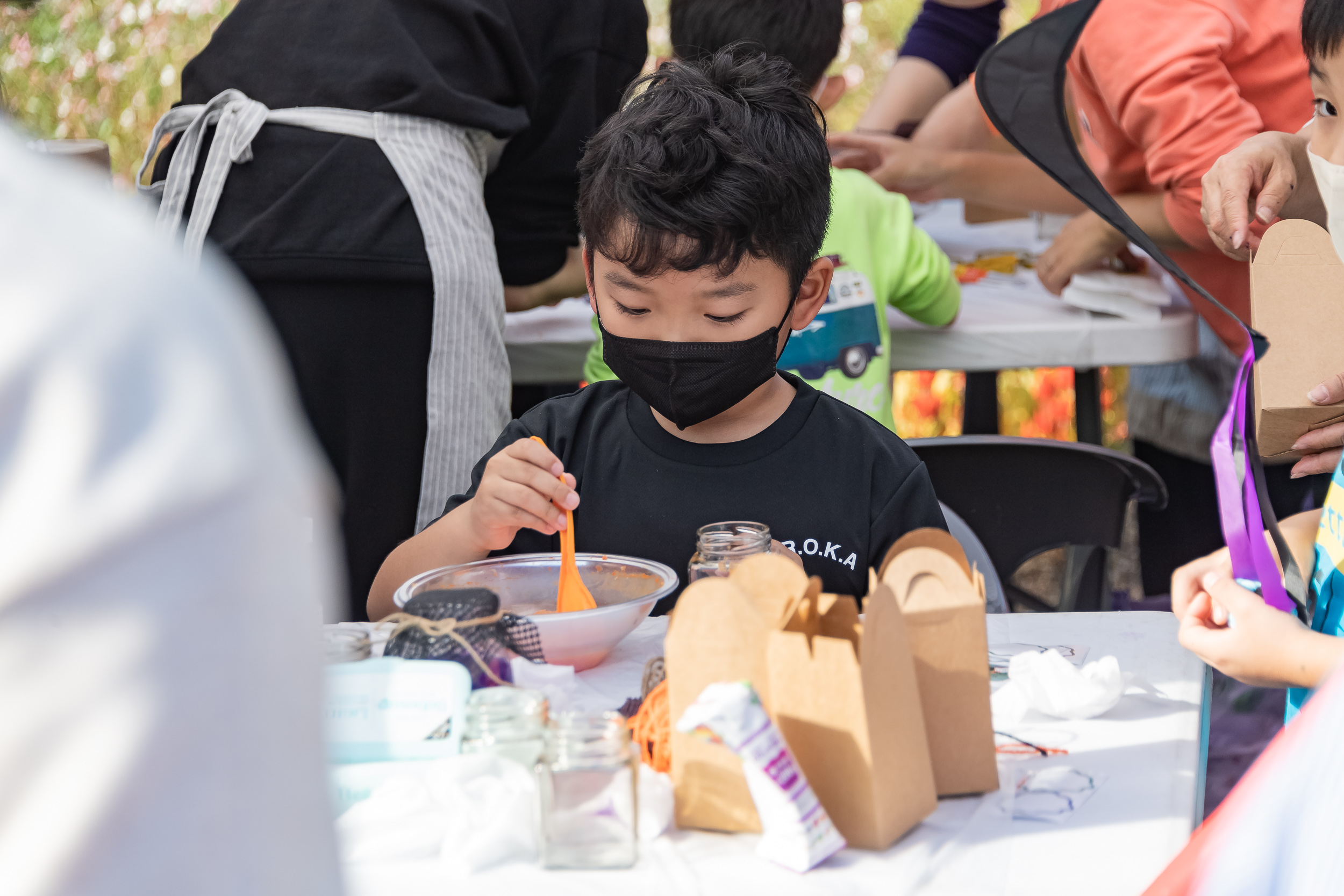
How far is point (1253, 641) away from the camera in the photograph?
3.24 feet

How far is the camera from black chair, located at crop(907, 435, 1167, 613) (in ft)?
5.96

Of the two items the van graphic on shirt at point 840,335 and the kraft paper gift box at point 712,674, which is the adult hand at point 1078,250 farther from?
the kraft paper gift box at point 712,674

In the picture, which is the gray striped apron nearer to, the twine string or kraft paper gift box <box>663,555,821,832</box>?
the twine string

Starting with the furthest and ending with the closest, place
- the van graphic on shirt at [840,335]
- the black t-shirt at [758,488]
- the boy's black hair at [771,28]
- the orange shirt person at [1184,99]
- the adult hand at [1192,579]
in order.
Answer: the boy's black hair at [771,28], the van graphic on shirt at [840,335], the orange shirt person at [1184,99], the black t-shirt at [758,488], the adult hand at [1192,579]

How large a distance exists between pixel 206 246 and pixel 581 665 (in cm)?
108

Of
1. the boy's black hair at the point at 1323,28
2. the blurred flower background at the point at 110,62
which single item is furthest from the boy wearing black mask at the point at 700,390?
the blurred flower background at the point at 110,62

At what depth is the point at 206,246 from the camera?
5.86 ft

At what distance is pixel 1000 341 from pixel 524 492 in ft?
4.31

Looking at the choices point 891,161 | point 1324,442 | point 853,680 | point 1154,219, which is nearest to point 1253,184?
point 1324,442

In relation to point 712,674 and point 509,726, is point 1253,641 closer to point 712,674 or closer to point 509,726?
point 712,674

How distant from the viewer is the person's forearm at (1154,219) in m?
2.09

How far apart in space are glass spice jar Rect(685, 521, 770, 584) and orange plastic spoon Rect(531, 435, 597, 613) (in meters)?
0.19

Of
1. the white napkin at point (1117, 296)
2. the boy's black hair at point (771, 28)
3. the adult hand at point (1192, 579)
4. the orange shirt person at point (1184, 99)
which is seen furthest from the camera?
the white napkin at point (1117, 296)

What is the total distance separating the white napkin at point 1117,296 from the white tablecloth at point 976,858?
5.18 feet
